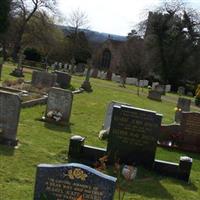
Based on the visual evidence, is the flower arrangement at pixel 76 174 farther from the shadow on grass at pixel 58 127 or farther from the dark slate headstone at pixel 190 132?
the dark slate headstone at pixel 190 132

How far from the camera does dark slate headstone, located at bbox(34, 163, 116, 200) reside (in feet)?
21.5

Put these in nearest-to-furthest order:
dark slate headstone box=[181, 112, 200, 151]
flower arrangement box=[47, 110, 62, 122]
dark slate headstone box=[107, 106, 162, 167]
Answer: dark slate headstone box=[107, 106, 162, 167] → dark slate headstone box=[181, 112, 200, 151] → flower arrangement box=[47, 110, 62, 122]

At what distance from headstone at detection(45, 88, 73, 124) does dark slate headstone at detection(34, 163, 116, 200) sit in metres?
9.86

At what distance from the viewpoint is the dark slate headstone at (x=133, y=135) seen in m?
11.7

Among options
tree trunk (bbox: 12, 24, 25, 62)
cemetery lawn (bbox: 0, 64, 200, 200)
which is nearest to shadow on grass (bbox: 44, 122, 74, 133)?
cemetery lawn (bbox: 0, 64, 200, 200)

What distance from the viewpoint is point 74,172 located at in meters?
6.55

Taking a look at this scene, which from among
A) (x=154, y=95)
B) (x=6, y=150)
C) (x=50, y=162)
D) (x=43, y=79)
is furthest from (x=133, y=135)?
(x=154, y=95)

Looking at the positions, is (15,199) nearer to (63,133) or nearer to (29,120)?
(63,133)

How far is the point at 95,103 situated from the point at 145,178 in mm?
14600

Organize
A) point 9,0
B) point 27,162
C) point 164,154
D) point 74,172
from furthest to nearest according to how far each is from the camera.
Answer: point 9,0, point 164,154, point 27,162, point 74,172

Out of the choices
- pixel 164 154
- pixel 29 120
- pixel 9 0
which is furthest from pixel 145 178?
pixel 9 0

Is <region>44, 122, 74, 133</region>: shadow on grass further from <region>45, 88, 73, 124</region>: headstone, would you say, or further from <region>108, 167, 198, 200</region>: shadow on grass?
<region>108, 167, 198, 200</region>: shadow on grass

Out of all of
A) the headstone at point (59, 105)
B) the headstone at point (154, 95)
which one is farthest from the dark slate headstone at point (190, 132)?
the headstone at point (154, 95)

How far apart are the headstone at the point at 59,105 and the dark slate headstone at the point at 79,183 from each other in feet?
32.3
